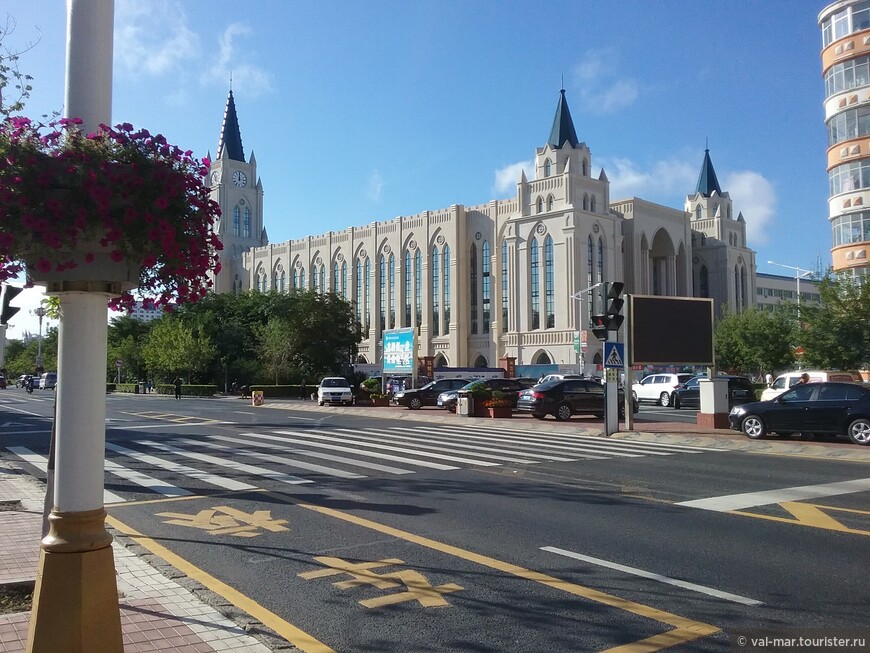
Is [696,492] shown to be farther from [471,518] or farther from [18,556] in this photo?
[18,556]

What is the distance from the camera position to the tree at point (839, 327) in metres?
34.9

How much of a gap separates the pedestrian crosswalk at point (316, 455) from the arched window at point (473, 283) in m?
61.7

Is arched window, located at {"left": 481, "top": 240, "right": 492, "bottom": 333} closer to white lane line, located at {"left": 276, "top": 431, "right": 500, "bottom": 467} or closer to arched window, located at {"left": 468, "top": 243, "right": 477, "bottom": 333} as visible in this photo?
arched window, located at {"left": 468, "top": 243, "right": 477, "bottom": 333}

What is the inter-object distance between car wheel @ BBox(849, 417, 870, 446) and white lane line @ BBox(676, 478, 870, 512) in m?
6.42

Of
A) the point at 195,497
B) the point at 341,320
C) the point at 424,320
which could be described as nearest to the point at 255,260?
the point at 424,320

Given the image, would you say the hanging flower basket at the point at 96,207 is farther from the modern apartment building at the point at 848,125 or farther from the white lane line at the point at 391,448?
the modern apartment building at the point at 848,125

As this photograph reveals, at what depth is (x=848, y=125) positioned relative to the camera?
4141cm

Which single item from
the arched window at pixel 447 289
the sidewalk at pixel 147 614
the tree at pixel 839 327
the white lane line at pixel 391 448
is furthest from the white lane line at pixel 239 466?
the arched window at pixel 447 289

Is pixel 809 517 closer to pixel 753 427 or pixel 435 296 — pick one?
pixel 753 427

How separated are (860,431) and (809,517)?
1031 centimetres

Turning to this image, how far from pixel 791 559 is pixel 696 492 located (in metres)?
3.94

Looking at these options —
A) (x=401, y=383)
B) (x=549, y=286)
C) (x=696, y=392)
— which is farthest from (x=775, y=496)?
(x=549, y=286)

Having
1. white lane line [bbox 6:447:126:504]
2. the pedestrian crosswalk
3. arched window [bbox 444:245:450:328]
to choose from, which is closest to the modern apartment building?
the pedestrian crosswalk

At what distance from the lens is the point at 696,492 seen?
1080cm
